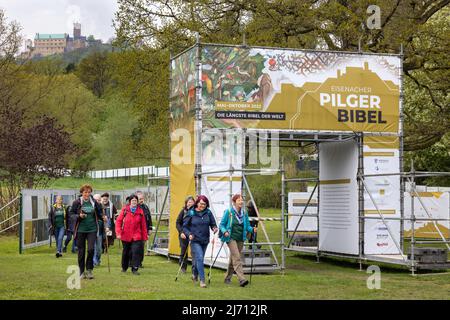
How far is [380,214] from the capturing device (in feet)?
70.5

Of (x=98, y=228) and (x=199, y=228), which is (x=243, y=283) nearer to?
(x=199, y=228)

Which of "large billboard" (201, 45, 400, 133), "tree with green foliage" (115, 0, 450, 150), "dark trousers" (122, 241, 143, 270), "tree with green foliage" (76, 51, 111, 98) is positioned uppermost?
"tree with green foliage" (76, 51, 111, 98)

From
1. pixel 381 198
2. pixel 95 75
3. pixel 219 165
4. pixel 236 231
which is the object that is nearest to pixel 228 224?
pixel 236 231

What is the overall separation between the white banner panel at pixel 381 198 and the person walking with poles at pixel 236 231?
593cm

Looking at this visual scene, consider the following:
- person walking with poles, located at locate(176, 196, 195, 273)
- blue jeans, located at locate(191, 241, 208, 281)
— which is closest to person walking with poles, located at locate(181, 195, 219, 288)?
blue jeans, located at locate(191, 241, 208, 281)

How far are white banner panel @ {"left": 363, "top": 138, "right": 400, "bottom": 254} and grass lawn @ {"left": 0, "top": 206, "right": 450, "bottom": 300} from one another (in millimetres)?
696

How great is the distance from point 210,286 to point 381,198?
722 centimetres

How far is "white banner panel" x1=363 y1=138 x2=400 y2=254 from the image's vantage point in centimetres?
2256

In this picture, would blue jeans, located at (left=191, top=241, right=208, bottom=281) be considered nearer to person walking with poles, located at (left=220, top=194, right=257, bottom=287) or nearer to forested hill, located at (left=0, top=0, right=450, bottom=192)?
person walking with poles, located at (left=220, top=194, right=257, bottom=287)

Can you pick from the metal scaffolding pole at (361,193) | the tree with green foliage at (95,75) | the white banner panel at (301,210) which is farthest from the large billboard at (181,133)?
the tree with green foliage at (95,75)

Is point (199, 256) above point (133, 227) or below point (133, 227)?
below

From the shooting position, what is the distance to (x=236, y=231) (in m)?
17.4

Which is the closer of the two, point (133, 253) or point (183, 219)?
point (183, 219)
